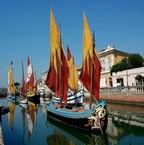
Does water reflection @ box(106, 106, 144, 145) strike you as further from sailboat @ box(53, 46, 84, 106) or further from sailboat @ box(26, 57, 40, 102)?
sailboat @ box(26, 57, 40, 102)

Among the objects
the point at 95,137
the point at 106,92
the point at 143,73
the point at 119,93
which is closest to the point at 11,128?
the point at 95,137

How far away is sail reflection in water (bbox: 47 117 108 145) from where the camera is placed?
1677 centimetres

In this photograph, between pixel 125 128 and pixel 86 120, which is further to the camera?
pixel 125 128

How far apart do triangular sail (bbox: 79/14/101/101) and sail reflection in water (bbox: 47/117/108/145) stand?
9.72 feet

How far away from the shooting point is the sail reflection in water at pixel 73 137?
16766 millimetres

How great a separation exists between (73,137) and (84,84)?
442 cm

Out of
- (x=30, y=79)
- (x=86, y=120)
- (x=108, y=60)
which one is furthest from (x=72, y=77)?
(x=108, y=60)

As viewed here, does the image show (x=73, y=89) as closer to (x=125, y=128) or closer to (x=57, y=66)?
(x=57, y=66)

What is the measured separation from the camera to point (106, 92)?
42.3m

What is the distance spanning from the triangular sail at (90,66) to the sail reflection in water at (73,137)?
296 cm

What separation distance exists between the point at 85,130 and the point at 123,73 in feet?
104

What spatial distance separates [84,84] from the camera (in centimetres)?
2088

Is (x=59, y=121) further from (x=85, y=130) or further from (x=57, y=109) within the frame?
(x=85, y=130)

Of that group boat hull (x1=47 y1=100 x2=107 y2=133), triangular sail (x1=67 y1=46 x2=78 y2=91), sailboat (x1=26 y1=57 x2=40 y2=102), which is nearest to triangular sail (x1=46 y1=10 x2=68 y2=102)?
boat hull (x1=47 y1=100 x2=107 y2=133)
